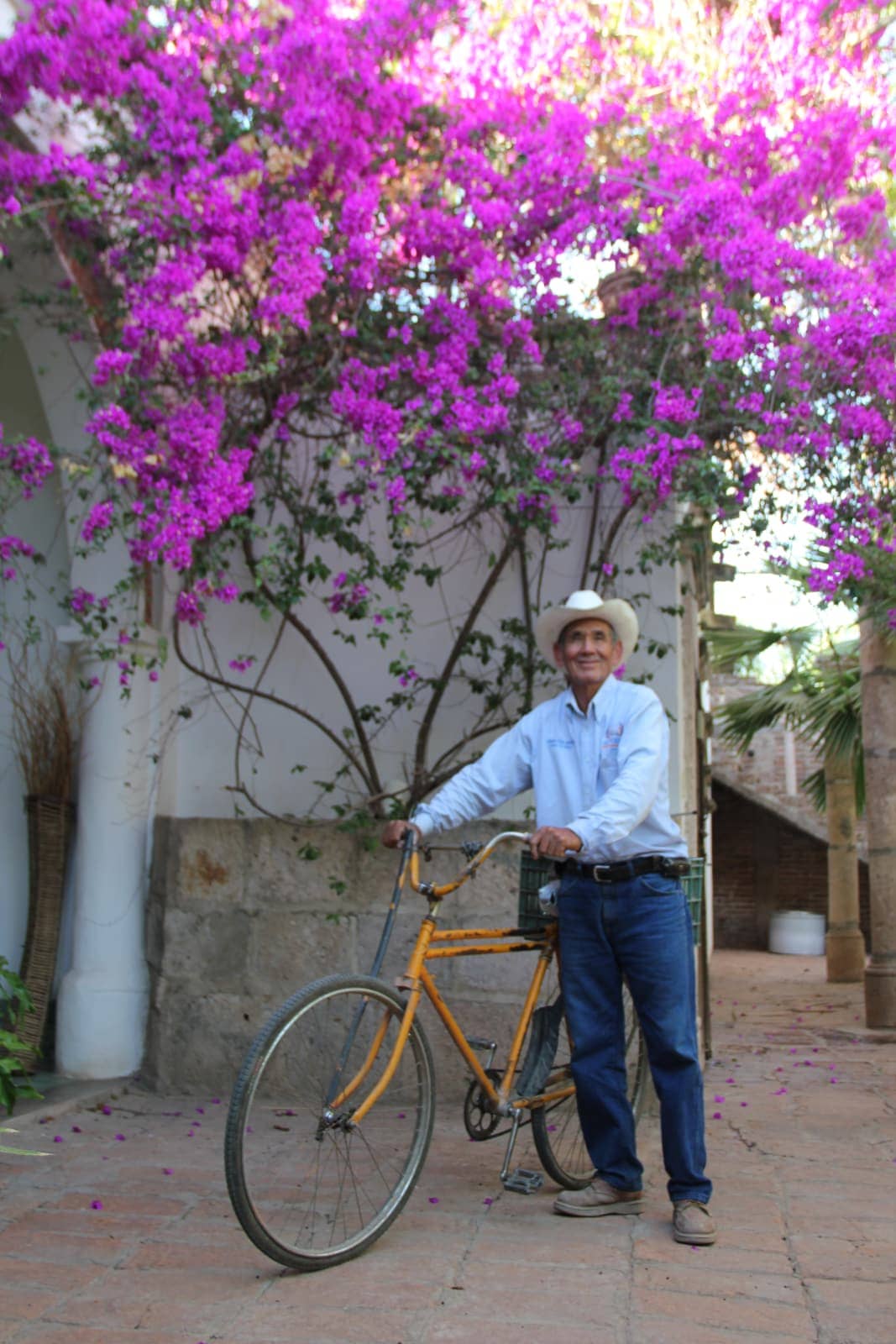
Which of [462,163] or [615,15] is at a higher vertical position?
[615,15]

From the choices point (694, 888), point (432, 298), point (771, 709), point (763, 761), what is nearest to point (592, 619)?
point (694, 888)

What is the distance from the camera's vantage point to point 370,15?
4.71 meters

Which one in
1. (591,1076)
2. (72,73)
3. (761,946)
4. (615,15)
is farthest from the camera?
(761,946)

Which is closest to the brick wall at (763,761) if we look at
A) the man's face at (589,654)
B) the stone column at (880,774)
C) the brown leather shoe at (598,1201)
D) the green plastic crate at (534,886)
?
the stone column at (880,774)

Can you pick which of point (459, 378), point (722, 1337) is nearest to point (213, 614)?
point (459, 378)

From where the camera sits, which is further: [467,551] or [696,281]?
[467,551]

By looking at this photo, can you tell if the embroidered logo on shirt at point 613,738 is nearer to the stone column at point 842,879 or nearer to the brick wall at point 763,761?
the stone column at point 842,879

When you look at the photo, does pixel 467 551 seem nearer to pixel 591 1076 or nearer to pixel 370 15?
pixel 370 15

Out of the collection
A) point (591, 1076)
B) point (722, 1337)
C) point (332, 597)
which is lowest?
point (722, 1337)

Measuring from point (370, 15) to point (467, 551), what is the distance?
204 cm

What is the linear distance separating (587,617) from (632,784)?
55 centimetres

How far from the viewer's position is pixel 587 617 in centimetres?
365

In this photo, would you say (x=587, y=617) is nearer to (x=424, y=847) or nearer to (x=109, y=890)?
(x=424, y=847)

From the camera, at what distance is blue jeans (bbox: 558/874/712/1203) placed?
11.0 feet
